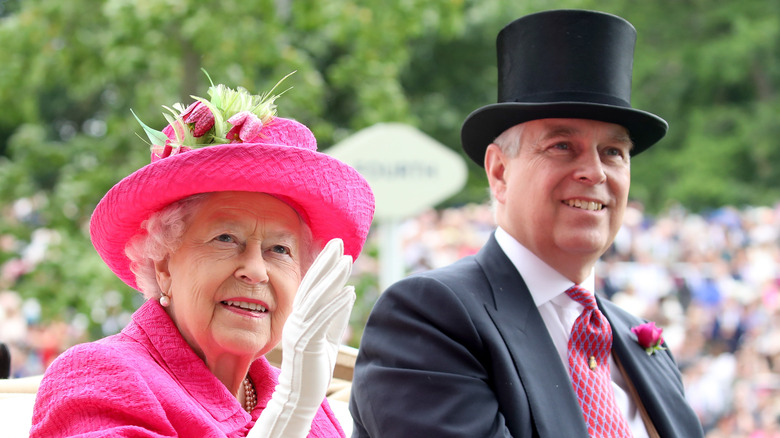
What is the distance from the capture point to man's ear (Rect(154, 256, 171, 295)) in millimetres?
2225

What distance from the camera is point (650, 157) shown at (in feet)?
87.4

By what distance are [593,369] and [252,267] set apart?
1014mm

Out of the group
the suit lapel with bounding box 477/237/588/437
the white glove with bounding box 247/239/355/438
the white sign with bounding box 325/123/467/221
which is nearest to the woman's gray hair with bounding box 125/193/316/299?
the white glove with bounding box 247/239/355/438

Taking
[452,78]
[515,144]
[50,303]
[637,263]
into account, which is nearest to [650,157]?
[452,78]

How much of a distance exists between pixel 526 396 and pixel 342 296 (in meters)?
0.69

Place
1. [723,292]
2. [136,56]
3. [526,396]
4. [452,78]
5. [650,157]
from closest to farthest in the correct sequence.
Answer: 1. [526,396]
2. [136,56]
3. [723,292]
4. [452,78]
5. [650,157]

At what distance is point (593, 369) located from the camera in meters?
2.60

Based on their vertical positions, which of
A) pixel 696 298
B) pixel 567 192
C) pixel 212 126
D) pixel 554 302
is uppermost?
pixel 212 126

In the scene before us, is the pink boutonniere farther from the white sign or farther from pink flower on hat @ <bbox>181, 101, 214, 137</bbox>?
the white sign

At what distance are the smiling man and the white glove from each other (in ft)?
1.44

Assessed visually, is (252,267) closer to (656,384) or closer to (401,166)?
(656,384)

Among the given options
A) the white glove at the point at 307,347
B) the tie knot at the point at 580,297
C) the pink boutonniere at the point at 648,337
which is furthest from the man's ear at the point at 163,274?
the pink boutonniere at the point at 648,337

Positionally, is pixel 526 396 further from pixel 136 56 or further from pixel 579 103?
pixel 136 56

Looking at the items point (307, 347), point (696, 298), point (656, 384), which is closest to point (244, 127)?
point (307, 347)
